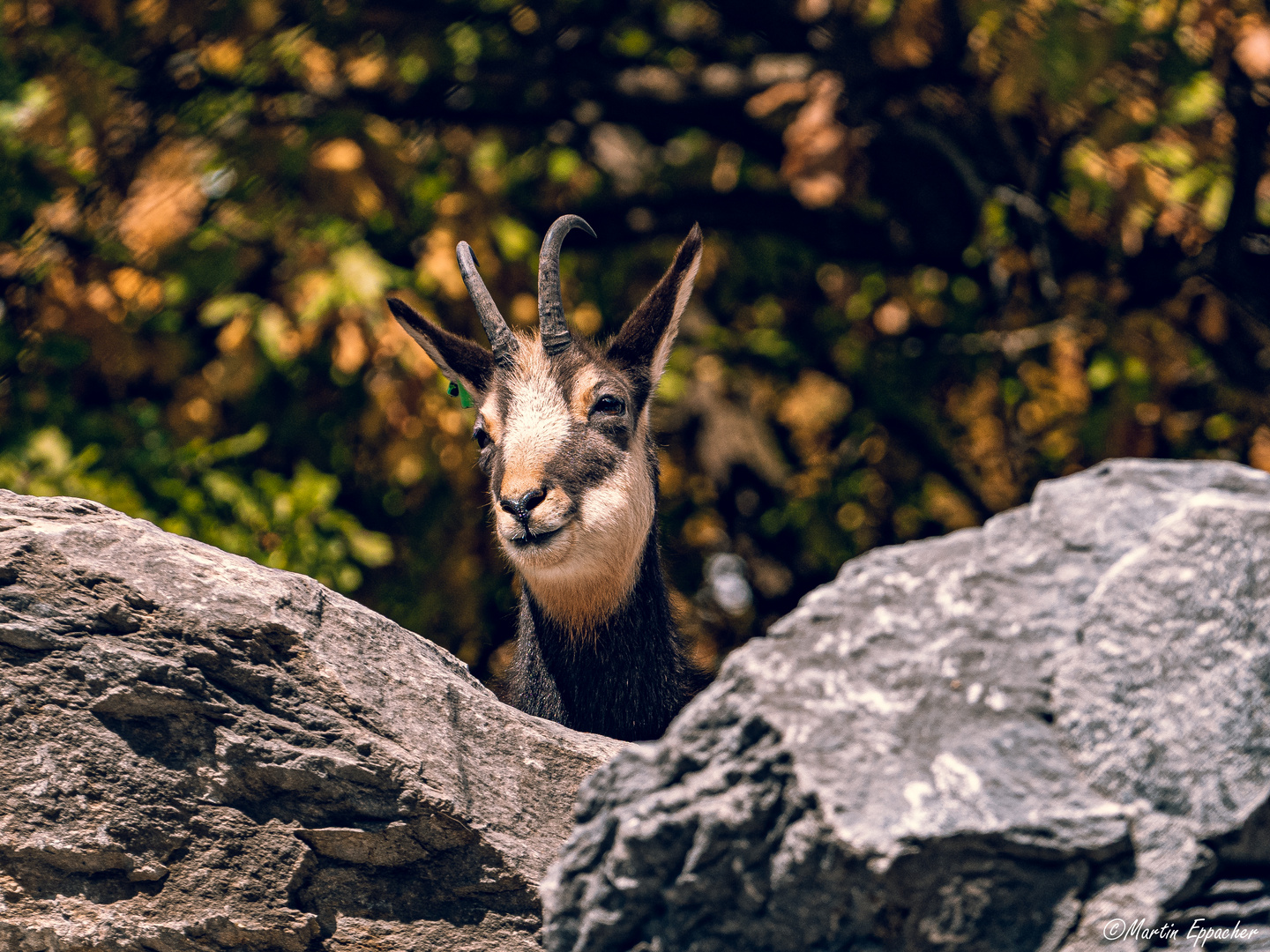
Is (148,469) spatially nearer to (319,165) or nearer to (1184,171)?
(319,165)

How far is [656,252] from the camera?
1010 centimetres

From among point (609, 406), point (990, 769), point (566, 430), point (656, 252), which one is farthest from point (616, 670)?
point (656, 252)

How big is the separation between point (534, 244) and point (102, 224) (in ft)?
8.98

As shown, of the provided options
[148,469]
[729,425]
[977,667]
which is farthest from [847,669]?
[729,425]

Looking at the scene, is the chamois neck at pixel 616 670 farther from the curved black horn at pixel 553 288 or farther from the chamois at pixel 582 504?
the curved black horn at pixel 553 288

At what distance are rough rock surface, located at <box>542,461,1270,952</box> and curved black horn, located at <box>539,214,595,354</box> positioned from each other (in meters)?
2.95

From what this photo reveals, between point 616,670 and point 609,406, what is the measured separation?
1087mm

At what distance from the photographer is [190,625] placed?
3.32 metres

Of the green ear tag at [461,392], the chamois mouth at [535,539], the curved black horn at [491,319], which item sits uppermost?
the curved black horn at [491,319]

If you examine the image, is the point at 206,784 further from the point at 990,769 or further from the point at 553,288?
the point at 553,288

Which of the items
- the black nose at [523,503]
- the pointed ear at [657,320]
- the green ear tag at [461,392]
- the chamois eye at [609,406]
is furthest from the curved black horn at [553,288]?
the black nose at [523,503]

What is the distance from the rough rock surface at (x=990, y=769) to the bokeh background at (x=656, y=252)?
180 inches

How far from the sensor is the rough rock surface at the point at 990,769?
7.88ft

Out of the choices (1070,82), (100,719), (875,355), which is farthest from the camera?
(875,355)
